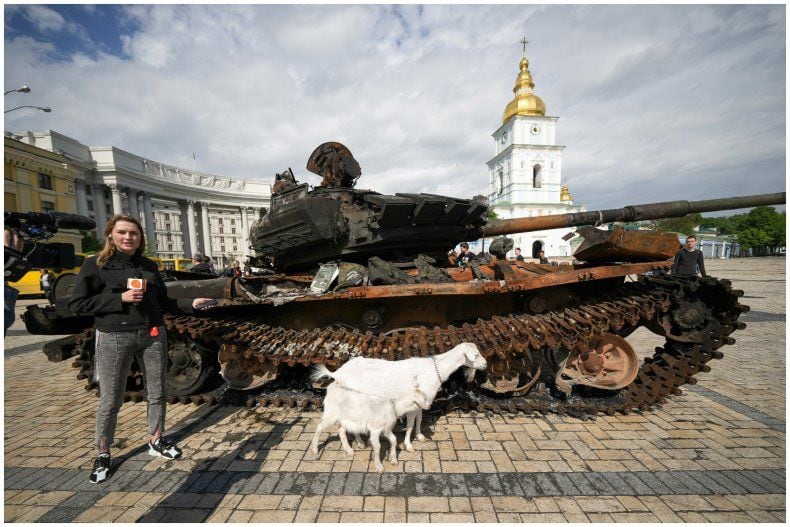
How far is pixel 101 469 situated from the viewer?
11.4ft

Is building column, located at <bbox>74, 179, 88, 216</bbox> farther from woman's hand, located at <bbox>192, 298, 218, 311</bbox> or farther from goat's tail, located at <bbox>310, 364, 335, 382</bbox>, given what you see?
goat's tail, located at <bbox>310, 364, 335, 382</bbox>

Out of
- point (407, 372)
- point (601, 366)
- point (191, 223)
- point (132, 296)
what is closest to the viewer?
point (132, 296)

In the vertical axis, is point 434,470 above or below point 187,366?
below

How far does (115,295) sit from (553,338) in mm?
4440

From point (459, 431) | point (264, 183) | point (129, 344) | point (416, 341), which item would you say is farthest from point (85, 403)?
point (264, 183)

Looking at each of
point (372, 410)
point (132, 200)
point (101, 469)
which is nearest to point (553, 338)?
point (372, 410)

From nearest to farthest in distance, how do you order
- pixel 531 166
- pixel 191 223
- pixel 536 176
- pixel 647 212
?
1. pixel 647 212
2. pixel 531 166
3. pixel 536 176
4. pixel 191 223

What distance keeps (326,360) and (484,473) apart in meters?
1.98

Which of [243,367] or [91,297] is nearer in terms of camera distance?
[91,297]

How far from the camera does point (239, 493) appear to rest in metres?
3.29

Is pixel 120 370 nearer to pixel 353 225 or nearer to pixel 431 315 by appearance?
pixel 353 225

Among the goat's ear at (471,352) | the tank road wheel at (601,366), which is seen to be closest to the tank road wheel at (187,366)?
the goat's ear at (471,352)

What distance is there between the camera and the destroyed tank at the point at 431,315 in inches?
165

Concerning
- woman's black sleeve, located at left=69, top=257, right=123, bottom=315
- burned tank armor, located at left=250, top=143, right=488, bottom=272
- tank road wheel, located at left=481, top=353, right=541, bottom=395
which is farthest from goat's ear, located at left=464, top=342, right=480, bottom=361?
woman's black sleeve, located at left=69, top=257, right=123, bottom=315
